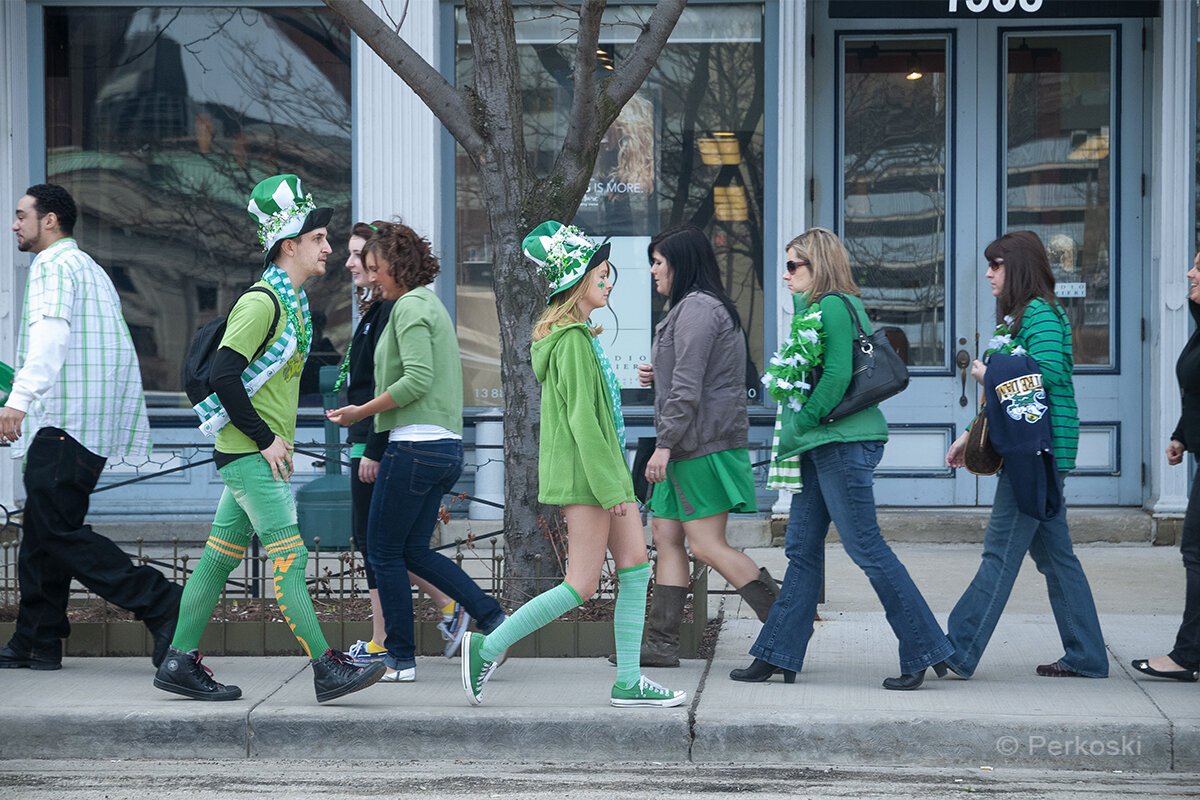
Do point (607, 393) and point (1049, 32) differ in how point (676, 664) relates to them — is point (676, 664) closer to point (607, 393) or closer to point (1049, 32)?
point (607, 393)

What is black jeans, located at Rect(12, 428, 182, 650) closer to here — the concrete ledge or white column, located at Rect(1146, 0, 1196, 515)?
the concrete ledge

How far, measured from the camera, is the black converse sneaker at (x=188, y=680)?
595cm

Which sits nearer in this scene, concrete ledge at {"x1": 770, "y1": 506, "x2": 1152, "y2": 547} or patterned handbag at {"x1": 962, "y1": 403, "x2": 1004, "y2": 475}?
patterned handbag at {"x1": 962, "y1": 403, "x2": 1004, "y2": 475}

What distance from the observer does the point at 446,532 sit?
10.4 meters

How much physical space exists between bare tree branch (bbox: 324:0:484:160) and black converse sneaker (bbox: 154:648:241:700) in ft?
9.03

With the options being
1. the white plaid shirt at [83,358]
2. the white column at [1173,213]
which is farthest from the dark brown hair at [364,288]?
the white column at [1173,213]

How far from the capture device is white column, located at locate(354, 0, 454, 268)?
10.5m

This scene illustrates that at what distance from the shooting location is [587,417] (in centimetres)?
564

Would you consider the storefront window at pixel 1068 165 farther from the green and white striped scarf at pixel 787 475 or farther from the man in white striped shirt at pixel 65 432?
Answer: the man in white striped shirt at pixel 65 432

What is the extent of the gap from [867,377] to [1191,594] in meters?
1.65

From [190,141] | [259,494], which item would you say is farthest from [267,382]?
[190,141]

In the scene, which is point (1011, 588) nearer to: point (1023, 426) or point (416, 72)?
point (1023, 426)

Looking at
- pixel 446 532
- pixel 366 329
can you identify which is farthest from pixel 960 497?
pixel 366 329

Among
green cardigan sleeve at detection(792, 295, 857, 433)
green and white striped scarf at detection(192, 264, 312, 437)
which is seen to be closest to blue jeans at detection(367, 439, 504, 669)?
green and white striped scarf at detection(192, 264, 312, 437)
